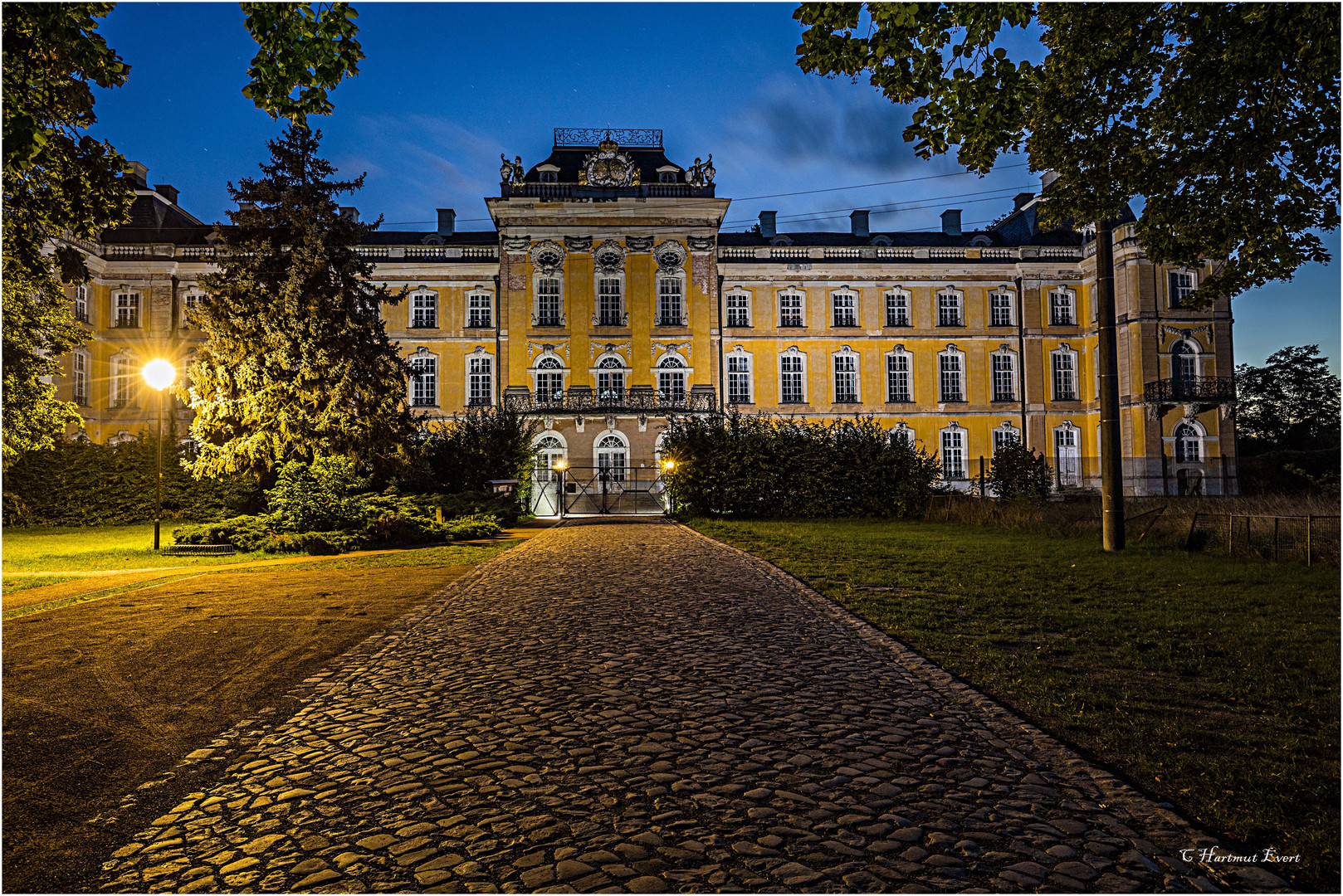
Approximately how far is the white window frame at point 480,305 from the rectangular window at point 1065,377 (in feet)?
102

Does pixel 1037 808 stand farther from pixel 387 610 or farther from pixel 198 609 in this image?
pixel 198 609

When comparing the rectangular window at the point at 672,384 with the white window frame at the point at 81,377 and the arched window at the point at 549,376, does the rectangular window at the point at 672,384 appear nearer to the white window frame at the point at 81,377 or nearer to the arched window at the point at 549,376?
the arched window at the point at 549,376

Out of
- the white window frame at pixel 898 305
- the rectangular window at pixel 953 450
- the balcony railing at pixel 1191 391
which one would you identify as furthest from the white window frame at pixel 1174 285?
the white window frame at pixel 898 305

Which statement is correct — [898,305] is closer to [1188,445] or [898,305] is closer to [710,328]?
[710,328]

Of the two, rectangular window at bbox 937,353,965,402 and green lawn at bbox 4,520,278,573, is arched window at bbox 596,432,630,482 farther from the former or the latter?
green lawn at bbox 4,520,278,573

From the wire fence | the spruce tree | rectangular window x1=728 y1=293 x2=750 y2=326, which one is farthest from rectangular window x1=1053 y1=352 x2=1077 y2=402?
the spruce tree

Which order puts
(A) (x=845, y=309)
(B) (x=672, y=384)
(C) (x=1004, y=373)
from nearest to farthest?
1. (B) (x=672, y=384)
2. (A) (x=845, y=309)
3. (C) (x=1004, y=373)

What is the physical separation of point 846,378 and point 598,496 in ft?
59.3

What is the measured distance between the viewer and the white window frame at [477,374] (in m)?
45.9

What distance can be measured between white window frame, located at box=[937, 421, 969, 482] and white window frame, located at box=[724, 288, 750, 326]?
12.4 meters

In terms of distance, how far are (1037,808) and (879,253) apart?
46.1 metres

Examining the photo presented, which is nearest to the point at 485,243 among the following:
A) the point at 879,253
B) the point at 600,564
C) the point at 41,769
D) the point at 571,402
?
the point at 571,402

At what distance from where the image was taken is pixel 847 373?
47.2 meters

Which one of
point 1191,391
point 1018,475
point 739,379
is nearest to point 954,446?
point 1191,391
